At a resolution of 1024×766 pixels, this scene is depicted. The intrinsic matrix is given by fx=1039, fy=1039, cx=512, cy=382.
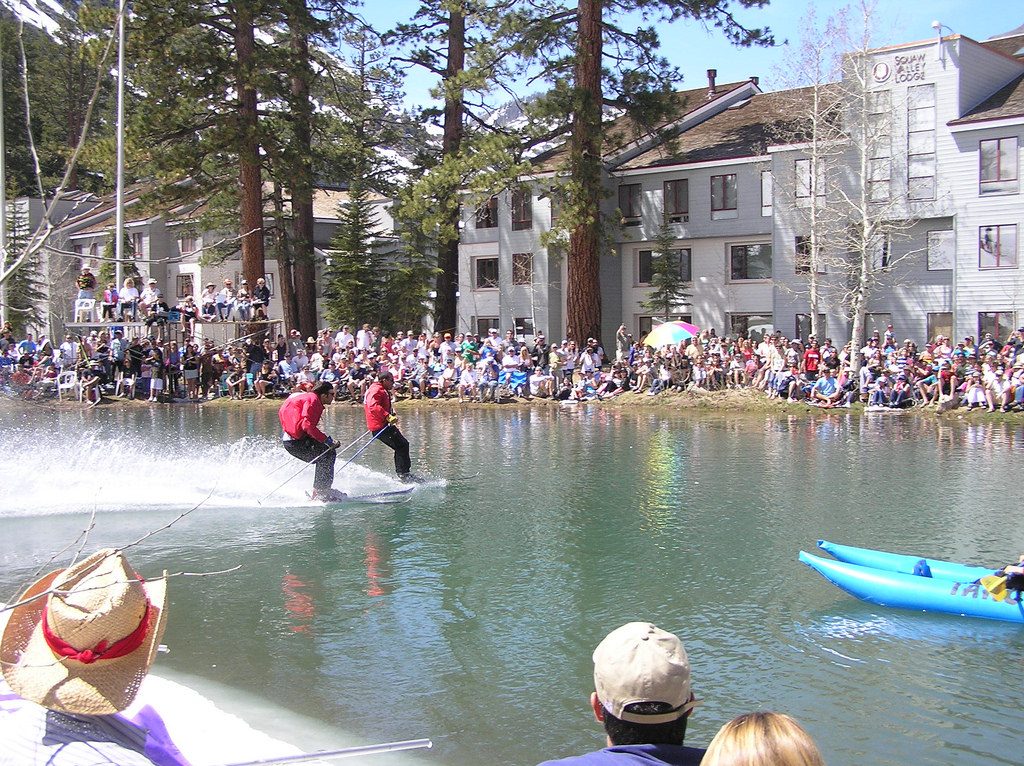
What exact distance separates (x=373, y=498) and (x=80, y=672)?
36.4 ft

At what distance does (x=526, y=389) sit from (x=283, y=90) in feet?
43.1

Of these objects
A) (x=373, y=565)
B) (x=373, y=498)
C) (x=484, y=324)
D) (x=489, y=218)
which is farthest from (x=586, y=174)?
(x=373, y=565)

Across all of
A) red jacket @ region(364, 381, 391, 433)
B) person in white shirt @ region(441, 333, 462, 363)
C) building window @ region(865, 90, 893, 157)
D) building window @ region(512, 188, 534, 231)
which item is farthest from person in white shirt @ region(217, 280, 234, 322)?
building window @ region(512, 188, 534, 231)

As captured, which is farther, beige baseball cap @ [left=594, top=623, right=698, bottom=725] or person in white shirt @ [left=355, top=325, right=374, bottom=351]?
person in white shirt @ [left=355, top=325, right=374, bottom=351]

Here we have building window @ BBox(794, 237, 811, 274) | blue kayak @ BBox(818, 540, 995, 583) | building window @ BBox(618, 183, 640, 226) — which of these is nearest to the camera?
blue kayak @ BBox(818, 540, 995, 583)

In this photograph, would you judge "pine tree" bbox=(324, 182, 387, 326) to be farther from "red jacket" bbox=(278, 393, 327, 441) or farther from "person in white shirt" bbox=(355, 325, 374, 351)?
"red jacket" bbox=(278, 393, 327, 441)

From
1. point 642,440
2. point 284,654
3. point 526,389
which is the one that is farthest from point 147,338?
point 284,654

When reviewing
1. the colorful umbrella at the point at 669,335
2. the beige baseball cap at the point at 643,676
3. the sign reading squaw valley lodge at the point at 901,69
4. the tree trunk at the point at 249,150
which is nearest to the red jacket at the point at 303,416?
the beige baseball cap at the point at 643,676

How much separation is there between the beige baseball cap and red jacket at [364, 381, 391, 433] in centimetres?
1175

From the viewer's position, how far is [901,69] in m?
36.0

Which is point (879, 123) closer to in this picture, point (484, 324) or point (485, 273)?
point (485, 273)

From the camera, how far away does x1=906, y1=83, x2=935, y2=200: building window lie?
35906 millimetres

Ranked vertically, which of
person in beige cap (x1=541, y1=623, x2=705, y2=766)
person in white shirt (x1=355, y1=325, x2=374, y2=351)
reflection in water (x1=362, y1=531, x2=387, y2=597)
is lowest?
reflection in water (x1=362, y1=531, x2=387, y2=597)

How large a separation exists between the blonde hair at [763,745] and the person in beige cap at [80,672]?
1.97 metres
